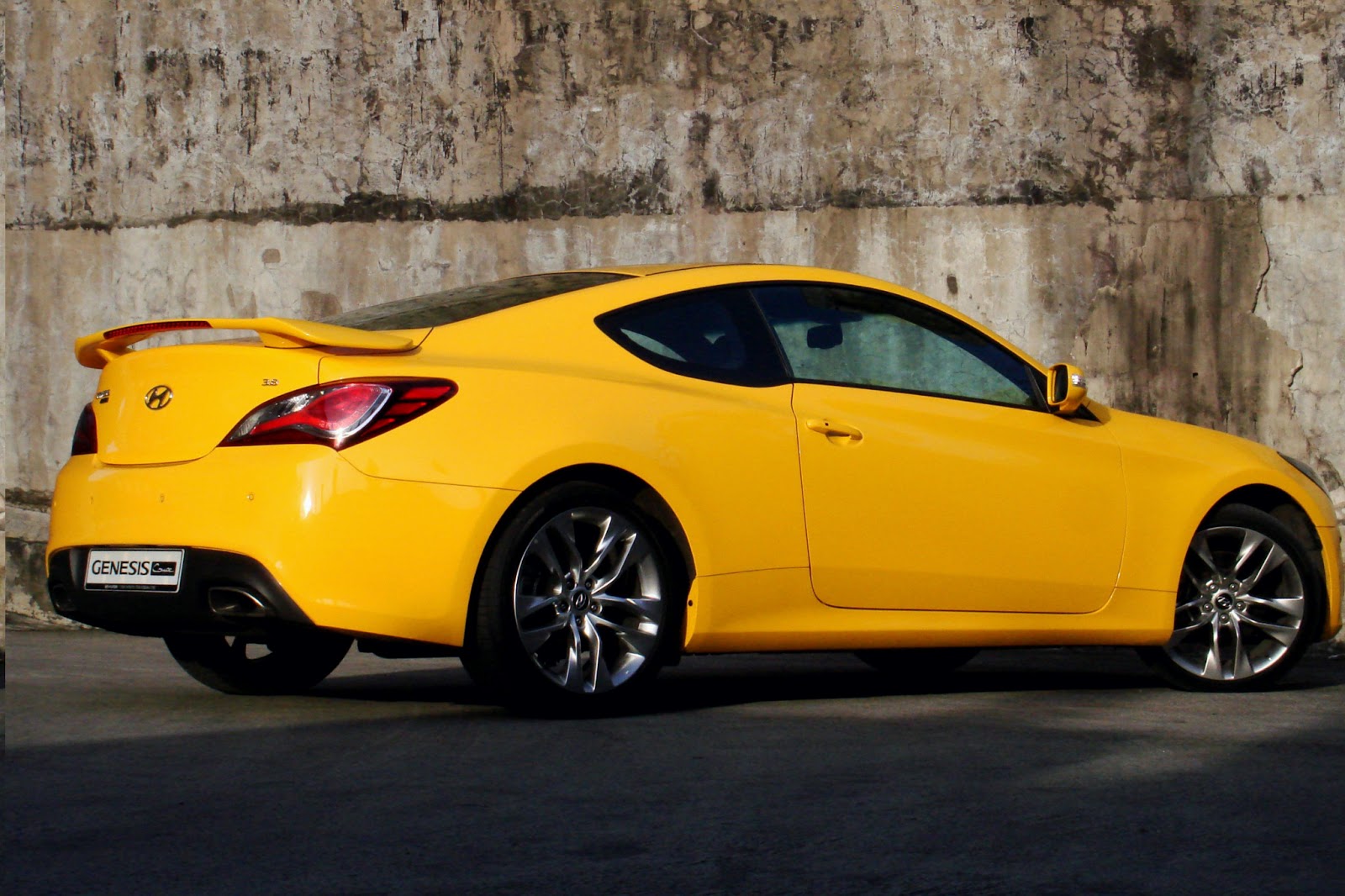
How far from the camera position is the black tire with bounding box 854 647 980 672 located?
24.7 feet

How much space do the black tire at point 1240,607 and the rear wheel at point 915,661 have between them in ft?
3.30

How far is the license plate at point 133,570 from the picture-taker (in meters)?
5.07

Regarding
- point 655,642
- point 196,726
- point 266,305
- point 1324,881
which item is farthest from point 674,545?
point 266,305

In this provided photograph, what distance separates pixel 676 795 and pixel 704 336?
203cm

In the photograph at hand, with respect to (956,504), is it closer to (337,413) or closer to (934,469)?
(934,469)

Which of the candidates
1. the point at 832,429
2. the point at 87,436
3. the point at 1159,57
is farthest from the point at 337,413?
the point at 1159,57

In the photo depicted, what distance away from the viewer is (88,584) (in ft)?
17.3

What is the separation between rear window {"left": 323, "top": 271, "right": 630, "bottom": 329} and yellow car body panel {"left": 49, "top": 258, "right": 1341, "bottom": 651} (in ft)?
0.45

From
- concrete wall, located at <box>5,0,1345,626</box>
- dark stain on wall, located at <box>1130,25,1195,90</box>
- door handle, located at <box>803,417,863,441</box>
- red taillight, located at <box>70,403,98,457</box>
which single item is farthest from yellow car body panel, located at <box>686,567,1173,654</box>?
dark stain on wall, located at <box>1130,25,1195,90</box>

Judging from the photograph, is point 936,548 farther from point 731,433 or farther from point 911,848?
point 911,848

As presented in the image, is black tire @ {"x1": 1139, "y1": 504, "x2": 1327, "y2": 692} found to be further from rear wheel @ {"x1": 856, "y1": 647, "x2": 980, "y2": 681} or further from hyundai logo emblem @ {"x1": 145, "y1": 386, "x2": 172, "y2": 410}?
hyundai logo emblem @ {"x1": 145, "y1": 386, "x2": 172, "y2": 410}

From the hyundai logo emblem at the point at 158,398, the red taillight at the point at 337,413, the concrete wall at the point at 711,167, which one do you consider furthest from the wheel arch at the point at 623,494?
the concrete wall at the point at 711,167

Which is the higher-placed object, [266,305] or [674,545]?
[266,305]

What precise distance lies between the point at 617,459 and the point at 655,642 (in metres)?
0.56
